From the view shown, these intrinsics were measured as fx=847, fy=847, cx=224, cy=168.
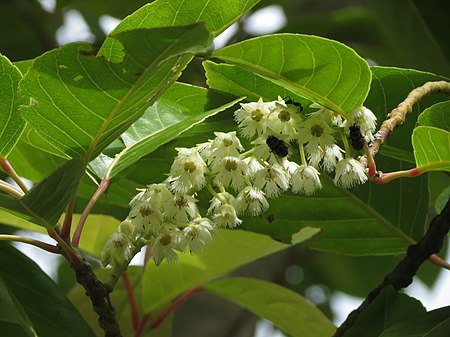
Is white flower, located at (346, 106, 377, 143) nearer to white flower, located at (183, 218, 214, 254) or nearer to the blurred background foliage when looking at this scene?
white flower, located at (183, 218, 214, 254)

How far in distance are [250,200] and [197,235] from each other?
0.26 ft

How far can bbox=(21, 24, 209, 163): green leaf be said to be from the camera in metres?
0.96

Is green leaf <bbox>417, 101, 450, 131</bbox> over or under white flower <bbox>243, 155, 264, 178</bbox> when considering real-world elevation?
under

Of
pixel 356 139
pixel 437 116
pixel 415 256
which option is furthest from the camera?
pixel 415 256

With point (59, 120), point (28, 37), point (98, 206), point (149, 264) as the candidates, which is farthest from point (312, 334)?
point (28, 37)

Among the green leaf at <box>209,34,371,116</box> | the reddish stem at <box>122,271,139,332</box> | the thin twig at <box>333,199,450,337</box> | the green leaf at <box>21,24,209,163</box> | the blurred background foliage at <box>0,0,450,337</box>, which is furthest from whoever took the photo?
the blurred background foliage at <box>0,0,450,337</box>

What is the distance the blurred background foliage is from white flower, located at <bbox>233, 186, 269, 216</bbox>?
110cm

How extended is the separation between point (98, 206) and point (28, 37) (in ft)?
4.45

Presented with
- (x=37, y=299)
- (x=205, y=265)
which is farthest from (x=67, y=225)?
(x=205, y=265)

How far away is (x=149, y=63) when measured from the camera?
99 cm

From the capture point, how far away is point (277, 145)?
1024 mm

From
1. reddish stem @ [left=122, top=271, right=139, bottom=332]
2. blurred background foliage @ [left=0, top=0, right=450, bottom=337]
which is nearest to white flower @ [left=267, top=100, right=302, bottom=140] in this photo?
reddish stem @ [left=122, top=271, right=139, bottom=332]

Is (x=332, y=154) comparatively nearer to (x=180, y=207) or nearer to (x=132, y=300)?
(x=180, y=207)

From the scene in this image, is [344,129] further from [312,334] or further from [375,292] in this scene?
[312,334]
